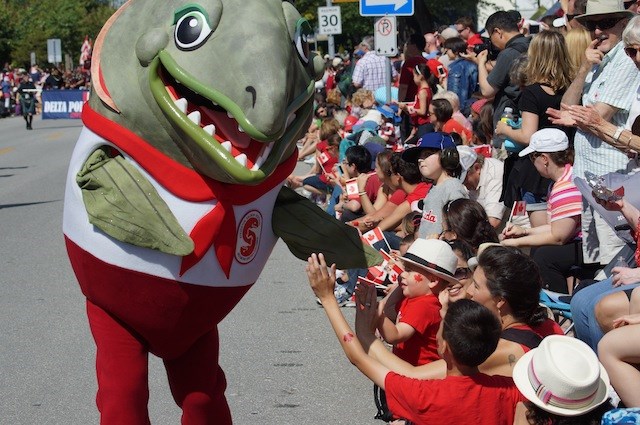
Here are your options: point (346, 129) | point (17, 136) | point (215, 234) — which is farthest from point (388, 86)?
point (17, 136)

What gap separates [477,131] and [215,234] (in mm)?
5900

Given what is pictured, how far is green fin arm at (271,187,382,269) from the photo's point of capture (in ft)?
15.9

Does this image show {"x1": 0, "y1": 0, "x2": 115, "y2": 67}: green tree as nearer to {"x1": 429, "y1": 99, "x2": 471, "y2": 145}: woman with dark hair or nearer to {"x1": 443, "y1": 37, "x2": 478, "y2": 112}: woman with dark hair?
{"x1": 443, "y1": 37, "x2": 478, "y2": 112}: woman with dark hair

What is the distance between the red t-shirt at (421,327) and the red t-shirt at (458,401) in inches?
43.8

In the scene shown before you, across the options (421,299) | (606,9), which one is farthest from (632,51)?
(421,299)

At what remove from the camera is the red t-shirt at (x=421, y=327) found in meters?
5.23

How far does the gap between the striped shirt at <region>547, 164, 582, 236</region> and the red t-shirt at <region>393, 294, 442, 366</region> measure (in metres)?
1.41

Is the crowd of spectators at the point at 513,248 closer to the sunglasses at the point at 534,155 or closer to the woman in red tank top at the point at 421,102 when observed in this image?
the sunglasses at the point at 534,155

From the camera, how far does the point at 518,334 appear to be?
4.74m

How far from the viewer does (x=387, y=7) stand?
12523mm

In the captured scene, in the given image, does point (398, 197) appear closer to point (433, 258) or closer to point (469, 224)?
point (469, 224)

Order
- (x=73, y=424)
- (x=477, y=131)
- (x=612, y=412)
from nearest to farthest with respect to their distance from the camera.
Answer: (x=612, y=412) → (x=73, y=424) → (x=477, y=131)

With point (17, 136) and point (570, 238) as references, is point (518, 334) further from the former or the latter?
point (17, 136)

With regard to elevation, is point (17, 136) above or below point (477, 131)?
below
